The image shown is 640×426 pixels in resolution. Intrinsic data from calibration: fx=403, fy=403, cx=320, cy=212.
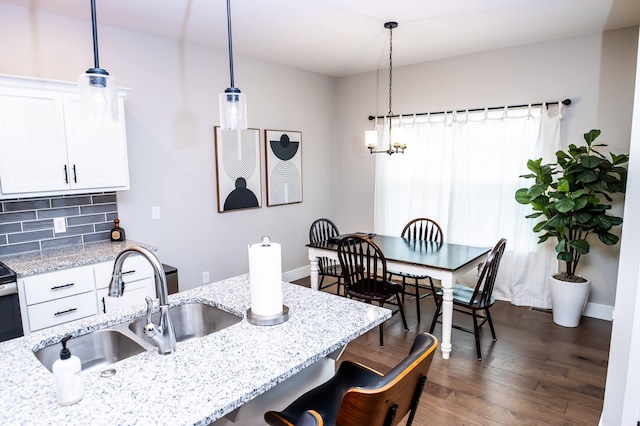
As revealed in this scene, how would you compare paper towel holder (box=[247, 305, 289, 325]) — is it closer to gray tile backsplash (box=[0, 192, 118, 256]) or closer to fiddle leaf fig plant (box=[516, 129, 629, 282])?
gray tile backsplash (box=[0, 192, 118, 256])

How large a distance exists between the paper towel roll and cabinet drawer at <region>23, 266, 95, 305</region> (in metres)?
1.66

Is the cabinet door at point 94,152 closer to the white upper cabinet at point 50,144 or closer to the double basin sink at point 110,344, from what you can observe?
the white upper cabinet at point 50,144

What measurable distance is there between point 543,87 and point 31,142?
426cm

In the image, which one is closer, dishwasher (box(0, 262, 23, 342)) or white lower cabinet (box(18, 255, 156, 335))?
dishwasher (box(0, 262, 23, 342))

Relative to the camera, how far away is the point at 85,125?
9.27ft

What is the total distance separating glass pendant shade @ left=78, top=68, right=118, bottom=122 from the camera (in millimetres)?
1307

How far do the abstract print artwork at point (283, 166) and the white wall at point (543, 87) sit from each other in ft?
2.89

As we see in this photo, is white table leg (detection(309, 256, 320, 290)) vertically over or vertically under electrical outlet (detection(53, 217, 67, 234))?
under

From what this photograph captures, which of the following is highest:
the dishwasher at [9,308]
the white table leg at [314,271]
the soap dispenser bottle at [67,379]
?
the soap dispenser bottle at [67,379]

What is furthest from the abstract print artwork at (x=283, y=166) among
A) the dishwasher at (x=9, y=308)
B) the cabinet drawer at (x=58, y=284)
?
the dishwasher at (x=9, y=308)

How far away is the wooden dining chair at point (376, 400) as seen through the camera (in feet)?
3.45

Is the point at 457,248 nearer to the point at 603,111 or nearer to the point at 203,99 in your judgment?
the point at 603,111

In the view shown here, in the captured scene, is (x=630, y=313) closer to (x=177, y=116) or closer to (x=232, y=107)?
(x=232, y=107)

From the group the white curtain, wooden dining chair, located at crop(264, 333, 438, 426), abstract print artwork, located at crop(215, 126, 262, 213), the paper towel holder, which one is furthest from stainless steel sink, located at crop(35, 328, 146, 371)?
the white curtain
